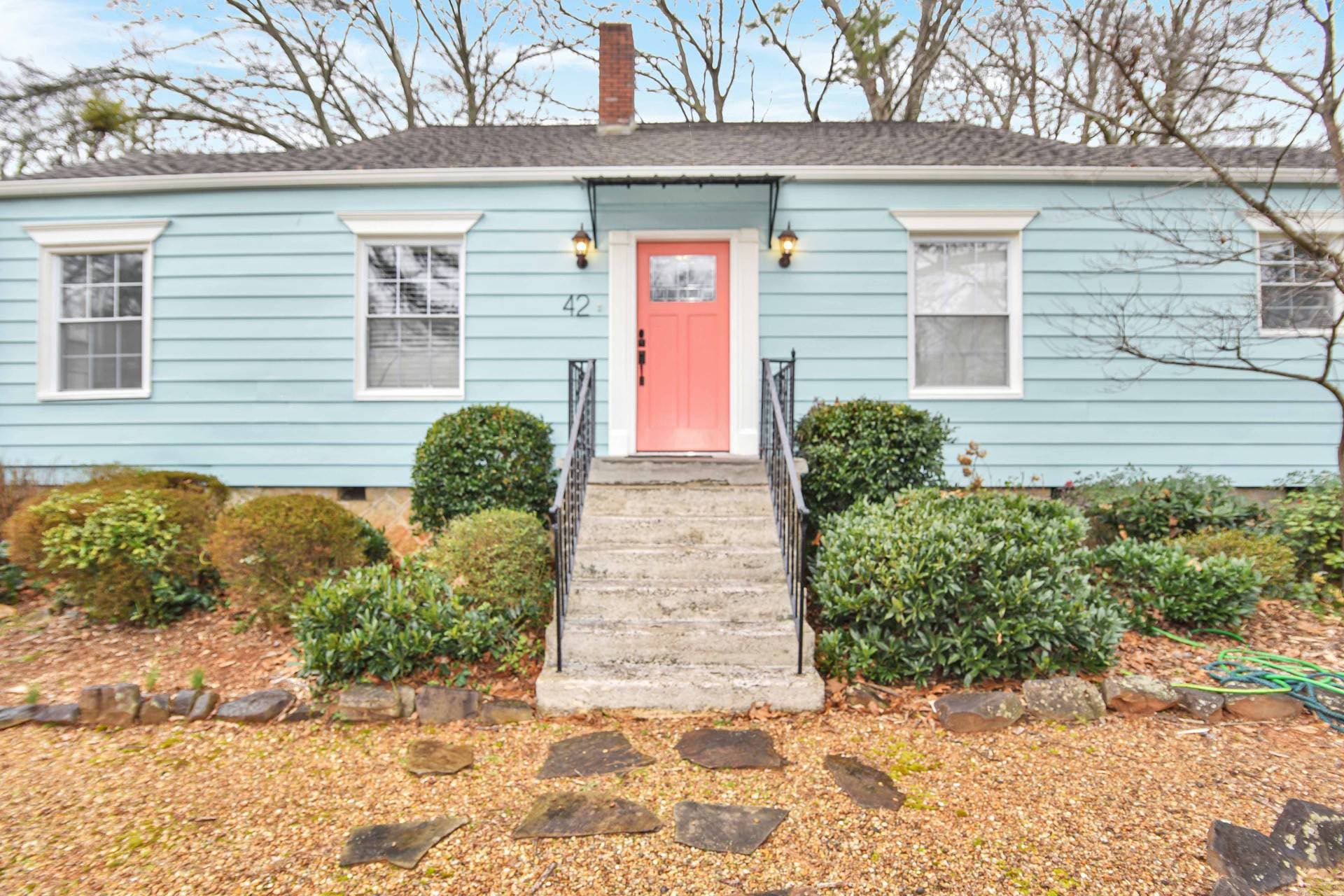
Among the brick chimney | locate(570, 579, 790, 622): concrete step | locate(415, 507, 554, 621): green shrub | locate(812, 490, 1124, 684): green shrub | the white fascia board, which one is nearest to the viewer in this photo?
locate(812, 490, 1124, 684): green shrub

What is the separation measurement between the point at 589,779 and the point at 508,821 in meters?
0.39

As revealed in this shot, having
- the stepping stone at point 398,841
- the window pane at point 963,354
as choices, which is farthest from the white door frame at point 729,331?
the stepping stone at point 398,841

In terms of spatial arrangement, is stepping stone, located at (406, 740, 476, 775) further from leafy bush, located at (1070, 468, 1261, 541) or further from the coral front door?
leafy bush, located at (1070, 468, 1261, 541)

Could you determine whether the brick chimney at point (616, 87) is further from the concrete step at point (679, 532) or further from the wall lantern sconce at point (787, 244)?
the concrete step at point (679, 532)

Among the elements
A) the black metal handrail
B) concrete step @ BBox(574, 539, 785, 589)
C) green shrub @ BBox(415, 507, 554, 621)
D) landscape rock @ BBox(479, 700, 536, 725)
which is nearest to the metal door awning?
the black metal handrail

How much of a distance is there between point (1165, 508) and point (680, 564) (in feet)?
13.3

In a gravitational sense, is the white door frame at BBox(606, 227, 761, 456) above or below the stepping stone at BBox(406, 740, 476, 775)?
above

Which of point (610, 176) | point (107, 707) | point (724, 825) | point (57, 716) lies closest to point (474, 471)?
point (107, 707)

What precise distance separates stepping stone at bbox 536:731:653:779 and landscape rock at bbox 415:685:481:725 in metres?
0.57

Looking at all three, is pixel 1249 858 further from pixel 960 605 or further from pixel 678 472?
pixel 678 472

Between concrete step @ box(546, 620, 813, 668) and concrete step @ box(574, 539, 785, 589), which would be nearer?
concrete step @ box(546, 620, 813, 668)

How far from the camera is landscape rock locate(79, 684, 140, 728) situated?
3352mm

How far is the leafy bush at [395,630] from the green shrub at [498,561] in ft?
0.31

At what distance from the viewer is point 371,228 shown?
6.21 meters
